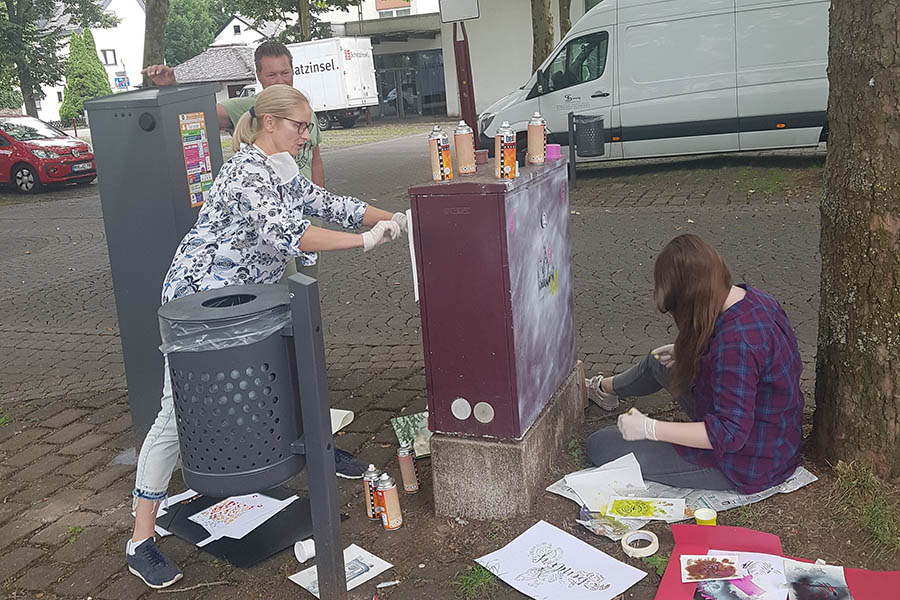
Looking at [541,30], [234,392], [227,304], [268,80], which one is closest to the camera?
[234,392]

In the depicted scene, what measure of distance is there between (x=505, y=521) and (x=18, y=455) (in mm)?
2757

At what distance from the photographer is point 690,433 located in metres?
3.17

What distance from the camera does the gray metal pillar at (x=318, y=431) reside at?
2.54m

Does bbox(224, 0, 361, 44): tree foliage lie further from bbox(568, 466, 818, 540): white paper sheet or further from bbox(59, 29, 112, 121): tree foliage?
bbox(568, 466, 818, 540): white paper sheet

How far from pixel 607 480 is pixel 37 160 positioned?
Answer: 17.0 m

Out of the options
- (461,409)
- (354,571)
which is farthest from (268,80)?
(354,571)

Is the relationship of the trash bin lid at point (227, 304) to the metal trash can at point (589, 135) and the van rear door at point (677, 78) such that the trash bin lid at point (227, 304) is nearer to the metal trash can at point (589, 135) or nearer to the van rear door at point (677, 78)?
the metal trash can at point (589, 135)

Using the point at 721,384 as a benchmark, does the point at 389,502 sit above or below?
below

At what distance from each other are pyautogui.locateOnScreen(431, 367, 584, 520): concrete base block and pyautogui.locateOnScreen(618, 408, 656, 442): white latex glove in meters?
0.35

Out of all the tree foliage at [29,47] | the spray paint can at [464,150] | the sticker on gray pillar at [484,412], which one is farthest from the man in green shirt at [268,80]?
the tree foliage at [29,47]

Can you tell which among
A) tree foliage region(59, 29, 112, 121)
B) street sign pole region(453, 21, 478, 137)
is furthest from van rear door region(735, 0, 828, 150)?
tree foliage region(59, 29, 112, 121)

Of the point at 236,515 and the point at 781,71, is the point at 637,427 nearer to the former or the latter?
the point at 236,515

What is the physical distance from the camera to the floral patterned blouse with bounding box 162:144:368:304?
311cm

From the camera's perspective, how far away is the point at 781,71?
37.5ft
